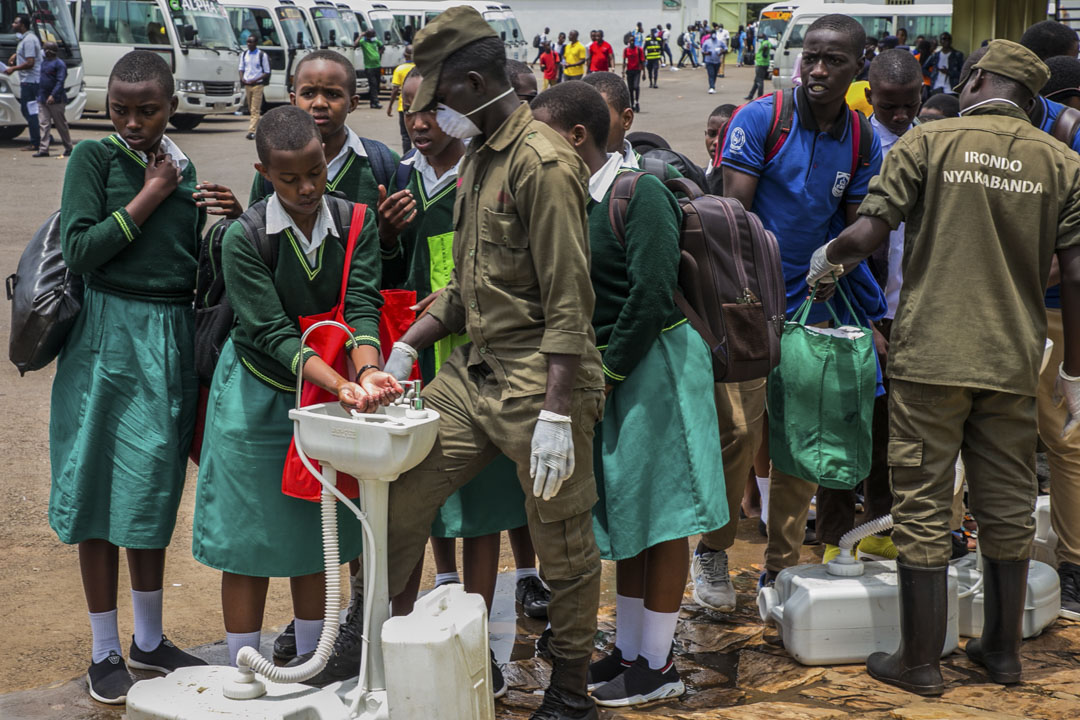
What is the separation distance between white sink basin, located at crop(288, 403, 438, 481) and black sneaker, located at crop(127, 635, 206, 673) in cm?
123

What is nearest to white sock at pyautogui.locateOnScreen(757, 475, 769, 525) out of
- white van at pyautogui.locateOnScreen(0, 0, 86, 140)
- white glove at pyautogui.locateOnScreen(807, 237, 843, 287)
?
white glove at pyautogui.locateOnScreen(807, 237, 843, 287)

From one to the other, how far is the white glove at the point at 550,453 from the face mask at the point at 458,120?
76 centimetres

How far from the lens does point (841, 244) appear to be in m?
3.65

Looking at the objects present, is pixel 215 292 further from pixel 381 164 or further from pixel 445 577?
pixel 445 577

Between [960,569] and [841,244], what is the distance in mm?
Answer: 1314

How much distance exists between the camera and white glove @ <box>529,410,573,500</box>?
2965mm

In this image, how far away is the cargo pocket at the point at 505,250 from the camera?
3051 millimetres

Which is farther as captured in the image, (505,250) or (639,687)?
(639,687)

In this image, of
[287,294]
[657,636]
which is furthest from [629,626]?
[287,294]

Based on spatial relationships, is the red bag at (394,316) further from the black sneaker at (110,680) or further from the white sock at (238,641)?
the black sneaker at (110,680)

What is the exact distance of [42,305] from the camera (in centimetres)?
359

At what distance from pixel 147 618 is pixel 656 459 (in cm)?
173

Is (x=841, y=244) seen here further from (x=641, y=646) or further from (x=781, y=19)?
(x=781, y=19)

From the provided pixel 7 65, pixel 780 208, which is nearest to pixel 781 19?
pixel 7 65
